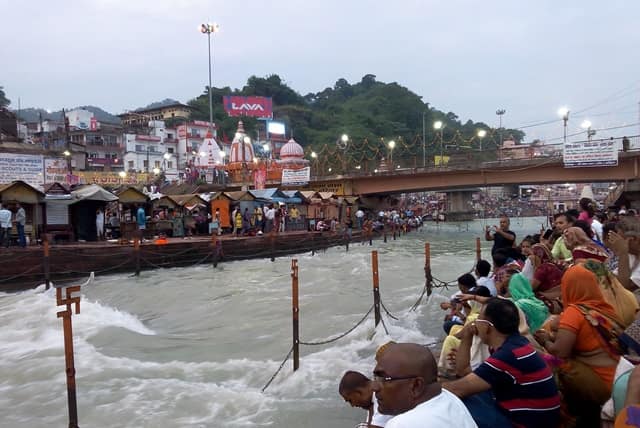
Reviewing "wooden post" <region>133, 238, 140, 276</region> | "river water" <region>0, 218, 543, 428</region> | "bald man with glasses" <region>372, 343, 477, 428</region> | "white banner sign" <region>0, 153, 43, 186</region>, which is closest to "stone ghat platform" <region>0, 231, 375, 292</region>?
"wooden post" <region>133, 238, 140, 276</region>

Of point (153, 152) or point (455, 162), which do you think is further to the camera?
point (153, 152)

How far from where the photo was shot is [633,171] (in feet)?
93.6

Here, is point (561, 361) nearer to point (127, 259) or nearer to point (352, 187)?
point (127, 259)

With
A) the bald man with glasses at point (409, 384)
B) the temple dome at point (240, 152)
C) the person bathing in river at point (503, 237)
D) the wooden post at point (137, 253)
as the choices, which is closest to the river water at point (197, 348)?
the wooden post at point (137, 253)

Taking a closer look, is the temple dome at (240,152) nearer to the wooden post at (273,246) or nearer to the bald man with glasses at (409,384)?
the wooden post at (273,246)

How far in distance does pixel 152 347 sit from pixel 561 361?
8.49m

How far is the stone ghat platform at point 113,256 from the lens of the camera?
16505 millimetres

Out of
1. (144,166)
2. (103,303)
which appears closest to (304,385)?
(103,303)

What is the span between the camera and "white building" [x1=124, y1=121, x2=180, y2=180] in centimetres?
6681

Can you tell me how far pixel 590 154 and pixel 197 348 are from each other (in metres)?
25.6

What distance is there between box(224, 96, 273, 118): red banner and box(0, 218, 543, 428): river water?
51972 mm

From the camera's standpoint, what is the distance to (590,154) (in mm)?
27375

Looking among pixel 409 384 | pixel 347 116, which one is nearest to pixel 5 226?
pixel 409 384

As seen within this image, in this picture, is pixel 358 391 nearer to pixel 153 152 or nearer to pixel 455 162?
pixel 455 162
